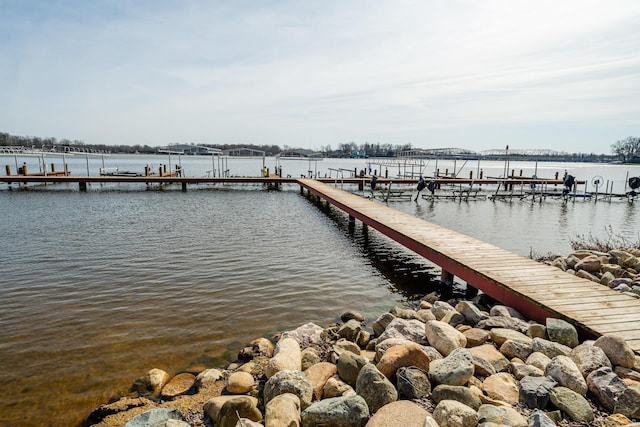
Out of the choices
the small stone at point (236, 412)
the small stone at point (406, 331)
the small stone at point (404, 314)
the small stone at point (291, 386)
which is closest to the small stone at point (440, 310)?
the small stone at point (404, 314)

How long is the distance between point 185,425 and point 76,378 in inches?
86.0

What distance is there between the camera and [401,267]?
923cm

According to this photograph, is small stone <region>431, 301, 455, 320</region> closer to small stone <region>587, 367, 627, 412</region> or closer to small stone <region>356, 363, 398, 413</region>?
small stone <region>587, 367, 627, 412</region>

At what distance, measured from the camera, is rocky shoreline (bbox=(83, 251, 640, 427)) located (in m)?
2.97

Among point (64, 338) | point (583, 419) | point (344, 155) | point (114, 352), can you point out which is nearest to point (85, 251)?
point (64, 338)

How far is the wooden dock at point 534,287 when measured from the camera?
14.4ft

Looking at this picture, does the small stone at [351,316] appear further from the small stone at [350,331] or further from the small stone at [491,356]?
the small stone at [491,356]

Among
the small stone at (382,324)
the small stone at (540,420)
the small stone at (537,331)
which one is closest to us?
the small stone at (540,420)

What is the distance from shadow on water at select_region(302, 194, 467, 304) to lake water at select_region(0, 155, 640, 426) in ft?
0.17

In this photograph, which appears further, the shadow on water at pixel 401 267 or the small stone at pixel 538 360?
the shadow on water at pixel 401 267

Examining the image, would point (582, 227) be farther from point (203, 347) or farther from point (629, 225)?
point (203, 347)

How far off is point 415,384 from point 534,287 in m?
3.19

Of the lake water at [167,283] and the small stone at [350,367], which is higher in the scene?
the small stone at [350,367]

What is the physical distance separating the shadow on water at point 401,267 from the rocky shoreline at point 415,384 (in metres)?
2.56
